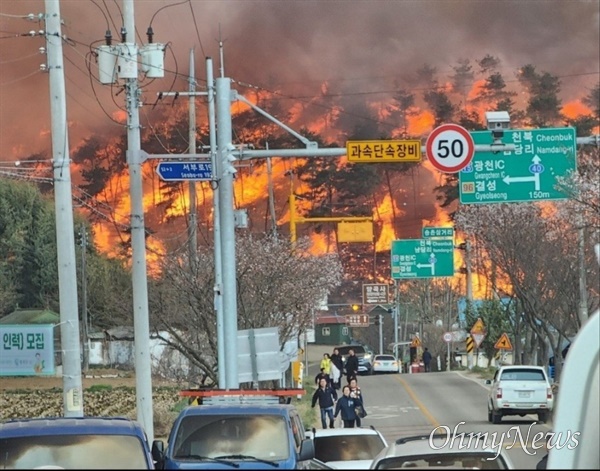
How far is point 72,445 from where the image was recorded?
1327 centimetres

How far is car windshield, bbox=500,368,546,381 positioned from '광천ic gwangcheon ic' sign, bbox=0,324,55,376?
586 inches

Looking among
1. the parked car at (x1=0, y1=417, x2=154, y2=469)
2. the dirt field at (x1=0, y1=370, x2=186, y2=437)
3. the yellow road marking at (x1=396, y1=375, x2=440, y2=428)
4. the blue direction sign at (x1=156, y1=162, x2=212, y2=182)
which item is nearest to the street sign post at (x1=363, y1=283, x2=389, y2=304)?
the yellow road marking at (x1=396, y1=375, x2=440, y2=428)

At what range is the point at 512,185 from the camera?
29.0 meters

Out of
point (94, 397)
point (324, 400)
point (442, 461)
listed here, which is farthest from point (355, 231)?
point (442, 461)

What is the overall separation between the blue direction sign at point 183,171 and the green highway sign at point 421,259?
30442mm

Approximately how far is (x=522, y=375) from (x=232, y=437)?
78.0 feet

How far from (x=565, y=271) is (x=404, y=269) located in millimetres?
6902

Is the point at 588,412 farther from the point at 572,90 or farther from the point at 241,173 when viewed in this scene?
the point at 572,90

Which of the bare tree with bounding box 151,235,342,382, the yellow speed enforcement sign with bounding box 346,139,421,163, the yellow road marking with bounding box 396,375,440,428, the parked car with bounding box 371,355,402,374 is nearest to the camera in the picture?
the yellow speed enforcement sign with bounding box 346,139,421,163

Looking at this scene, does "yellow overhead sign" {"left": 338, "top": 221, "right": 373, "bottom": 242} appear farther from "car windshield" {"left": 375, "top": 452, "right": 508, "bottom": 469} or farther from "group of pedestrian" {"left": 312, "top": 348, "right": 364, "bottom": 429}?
"car windshield" {"left": 375, "top": 452, "right": 508, "bottom": 469}

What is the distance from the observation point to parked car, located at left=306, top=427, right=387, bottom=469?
1939cm

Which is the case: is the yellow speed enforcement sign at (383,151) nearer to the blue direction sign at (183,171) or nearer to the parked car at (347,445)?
the blue direction sign at (183,171)

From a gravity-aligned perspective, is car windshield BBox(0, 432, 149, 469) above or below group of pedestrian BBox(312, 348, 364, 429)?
above

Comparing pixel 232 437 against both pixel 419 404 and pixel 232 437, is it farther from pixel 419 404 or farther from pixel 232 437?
pixel 419 404
